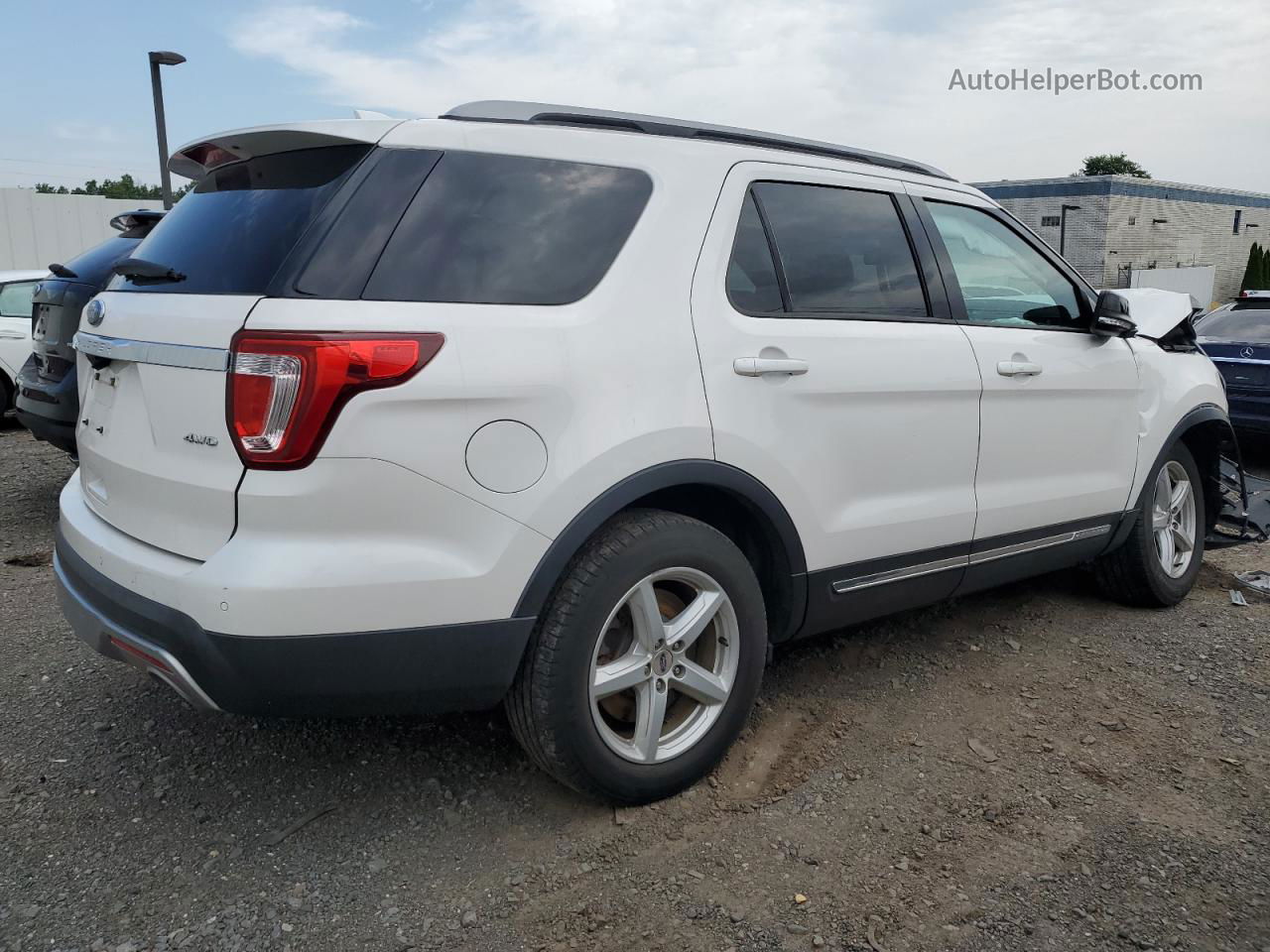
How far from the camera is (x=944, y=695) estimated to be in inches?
151

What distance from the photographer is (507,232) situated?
264 cm

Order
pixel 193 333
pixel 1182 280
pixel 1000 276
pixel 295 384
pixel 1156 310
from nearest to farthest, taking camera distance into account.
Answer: pixel 295 384
pixel 193 333
pixel 1000 276
pixel 1156 310
pixel 1182 280

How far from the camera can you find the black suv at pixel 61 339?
5809mm

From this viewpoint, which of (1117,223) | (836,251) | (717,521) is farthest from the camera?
(1117,223)

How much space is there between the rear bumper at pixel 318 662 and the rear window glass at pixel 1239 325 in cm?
831

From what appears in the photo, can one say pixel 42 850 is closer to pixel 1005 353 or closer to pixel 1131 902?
pixel 1131 902

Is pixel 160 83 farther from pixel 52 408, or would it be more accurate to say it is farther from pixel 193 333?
→ pixel 193 333

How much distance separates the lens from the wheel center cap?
9.43 ft

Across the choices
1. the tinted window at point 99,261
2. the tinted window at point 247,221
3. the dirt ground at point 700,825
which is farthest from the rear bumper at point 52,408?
the tinted window at point 247,221

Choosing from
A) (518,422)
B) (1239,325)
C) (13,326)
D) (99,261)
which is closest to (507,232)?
(518,422)

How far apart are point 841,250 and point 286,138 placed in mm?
1749

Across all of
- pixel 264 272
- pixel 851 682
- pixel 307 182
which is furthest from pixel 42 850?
pixel 851 682

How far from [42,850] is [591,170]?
91.9 inches

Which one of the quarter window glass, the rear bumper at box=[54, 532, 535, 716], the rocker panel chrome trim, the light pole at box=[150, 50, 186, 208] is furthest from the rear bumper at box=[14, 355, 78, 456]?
the light pole at box=[150, 50, 186, 208]
